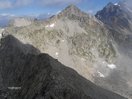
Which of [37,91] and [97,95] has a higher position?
[37,91]

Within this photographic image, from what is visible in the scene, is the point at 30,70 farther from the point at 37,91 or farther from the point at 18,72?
the point at 37,91

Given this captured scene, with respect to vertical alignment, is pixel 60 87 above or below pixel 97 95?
above

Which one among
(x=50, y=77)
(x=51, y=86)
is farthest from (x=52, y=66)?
(x=51, y=86)

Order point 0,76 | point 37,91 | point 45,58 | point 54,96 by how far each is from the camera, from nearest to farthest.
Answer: point 54,96
point 37,91
point 45,58
point 0,76

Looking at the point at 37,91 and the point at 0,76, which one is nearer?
the point at 37,91

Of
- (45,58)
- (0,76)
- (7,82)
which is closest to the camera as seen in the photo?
(45,58)

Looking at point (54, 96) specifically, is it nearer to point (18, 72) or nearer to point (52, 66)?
point (52, 66)

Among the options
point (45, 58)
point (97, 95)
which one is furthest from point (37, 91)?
point (97, 95)

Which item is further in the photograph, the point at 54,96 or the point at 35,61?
the point at 35,61

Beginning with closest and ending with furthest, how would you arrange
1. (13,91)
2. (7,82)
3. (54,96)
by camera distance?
1. (54,96)
2. (13,91)
3. (7,82)
